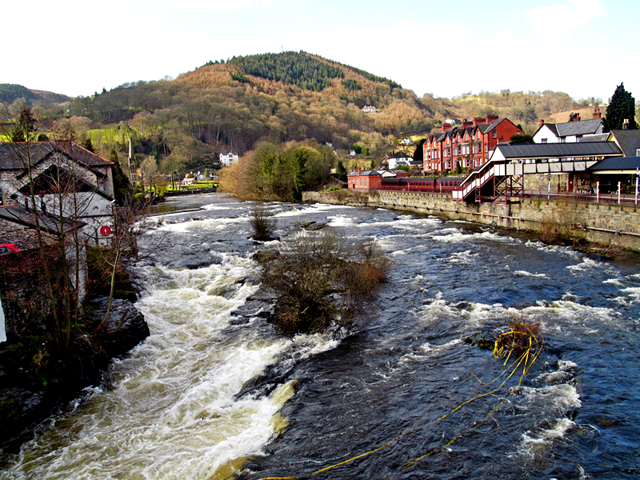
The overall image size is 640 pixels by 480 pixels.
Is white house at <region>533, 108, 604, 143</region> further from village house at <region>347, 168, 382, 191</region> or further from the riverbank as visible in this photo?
the riverbank

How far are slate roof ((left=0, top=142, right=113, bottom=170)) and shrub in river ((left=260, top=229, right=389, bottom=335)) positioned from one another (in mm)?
7757

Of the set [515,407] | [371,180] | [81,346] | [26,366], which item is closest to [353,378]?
[515,407]

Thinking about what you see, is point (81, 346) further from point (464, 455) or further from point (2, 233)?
point (464, 455)

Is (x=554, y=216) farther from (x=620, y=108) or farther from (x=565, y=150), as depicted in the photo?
(x=620, y=108)

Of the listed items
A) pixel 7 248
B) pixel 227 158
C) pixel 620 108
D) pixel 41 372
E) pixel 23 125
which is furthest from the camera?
pixel 227 158

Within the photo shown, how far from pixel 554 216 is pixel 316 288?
20.5 m

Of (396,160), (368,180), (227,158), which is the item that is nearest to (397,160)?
(396,160)

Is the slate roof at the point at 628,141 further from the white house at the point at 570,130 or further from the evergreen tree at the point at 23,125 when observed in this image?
the evergreen tree at the point at 23,125

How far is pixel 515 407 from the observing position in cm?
986

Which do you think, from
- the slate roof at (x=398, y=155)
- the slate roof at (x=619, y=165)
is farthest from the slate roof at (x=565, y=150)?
the slate roof at (x=398, y=155)

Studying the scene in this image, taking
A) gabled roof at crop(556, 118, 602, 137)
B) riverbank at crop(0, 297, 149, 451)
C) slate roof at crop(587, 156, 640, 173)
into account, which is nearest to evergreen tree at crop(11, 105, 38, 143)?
riverbank at crop(0, 297, 149, 451)

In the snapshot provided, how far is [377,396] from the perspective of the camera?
10617mm

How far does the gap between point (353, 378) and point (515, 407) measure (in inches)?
158

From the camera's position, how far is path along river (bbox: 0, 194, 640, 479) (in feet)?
27.8
